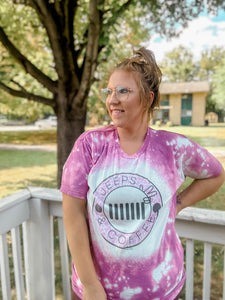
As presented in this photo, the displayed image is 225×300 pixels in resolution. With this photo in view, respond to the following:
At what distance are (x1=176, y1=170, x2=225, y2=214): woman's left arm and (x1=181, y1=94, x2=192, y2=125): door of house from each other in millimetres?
1059

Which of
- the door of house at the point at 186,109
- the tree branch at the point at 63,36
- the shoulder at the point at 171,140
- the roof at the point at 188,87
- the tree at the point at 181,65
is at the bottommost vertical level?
the shoulder at the point at 171,140

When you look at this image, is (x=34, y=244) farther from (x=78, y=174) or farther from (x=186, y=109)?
(x=186, y=109)

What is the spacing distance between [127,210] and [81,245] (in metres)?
0.15

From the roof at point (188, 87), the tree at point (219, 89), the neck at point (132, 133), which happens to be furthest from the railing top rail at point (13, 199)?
the tree at point (219, 89)

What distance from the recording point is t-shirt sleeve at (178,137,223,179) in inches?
30.2

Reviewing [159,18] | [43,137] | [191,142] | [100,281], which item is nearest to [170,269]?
[100,281]

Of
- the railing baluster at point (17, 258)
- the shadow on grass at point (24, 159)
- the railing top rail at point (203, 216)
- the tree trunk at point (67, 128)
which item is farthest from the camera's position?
the shadow on grass at point (24, 159)

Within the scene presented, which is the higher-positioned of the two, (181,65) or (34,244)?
(181,65)

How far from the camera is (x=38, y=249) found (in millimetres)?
1294

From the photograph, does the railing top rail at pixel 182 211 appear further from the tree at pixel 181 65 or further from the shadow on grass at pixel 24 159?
the shadow on grass at pixel 24 159

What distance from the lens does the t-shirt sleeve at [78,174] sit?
690 millimetres

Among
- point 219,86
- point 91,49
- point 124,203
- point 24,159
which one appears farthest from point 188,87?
point 24,159

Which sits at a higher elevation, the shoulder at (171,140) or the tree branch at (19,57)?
the tree branch at (19,57)

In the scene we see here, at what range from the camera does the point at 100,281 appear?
727 millimetres
